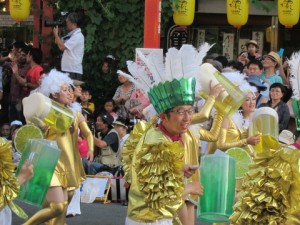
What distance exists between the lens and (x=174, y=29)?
50.6ft

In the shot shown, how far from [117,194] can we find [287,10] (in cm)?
394

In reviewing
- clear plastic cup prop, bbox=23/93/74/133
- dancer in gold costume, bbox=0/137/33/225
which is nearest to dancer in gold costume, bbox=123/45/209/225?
dancer in gold costume, bbox=0/137/33/225

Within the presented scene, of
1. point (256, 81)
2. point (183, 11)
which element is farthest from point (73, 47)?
point (256, 81)

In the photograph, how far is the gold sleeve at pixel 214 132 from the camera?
7635 millimetres

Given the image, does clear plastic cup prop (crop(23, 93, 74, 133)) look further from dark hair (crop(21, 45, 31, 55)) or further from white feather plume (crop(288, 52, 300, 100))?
dark hair (crop(21, 45, 31, 55))

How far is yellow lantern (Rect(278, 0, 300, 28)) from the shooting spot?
13281mm

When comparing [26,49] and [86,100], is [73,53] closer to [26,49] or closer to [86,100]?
[86,100]

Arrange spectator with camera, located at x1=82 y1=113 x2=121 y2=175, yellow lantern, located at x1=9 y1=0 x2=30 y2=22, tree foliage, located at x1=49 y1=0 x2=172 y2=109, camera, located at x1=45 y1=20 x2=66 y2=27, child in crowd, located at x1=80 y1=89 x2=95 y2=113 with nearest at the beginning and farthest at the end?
1. spectator with camera, located at x1=82 y1=113 x2=121 y2=175
2. child in crowd, located at x1=80 y1=89 x2=95 y2=113
3. camera, located at x1=45 y1=20 x2=66 y2=27
4. yellow lantern, located at x1=9 y1=0 x2=30 y2=22
5. tree foliage, located at x1=49 y1=0 x2=172 y2=109

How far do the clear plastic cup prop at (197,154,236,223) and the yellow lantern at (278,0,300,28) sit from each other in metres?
6.89

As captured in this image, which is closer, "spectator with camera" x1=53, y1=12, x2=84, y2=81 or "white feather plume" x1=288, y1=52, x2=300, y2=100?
"white feather plume" x1=288, y1=52, x2=300, y2=100

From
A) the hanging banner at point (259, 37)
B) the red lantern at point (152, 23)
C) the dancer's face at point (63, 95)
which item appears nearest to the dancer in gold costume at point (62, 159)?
the dancer's face at point (63, 95)

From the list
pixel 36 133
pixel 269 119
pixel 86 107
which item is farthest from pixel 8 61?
pixel 269 119

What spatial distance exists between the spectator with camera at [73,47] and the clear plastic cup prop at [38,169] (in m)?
5.08

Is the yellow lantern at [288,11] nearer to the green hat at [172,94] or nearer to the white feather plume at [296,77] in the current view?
the green hat at [172,94]
